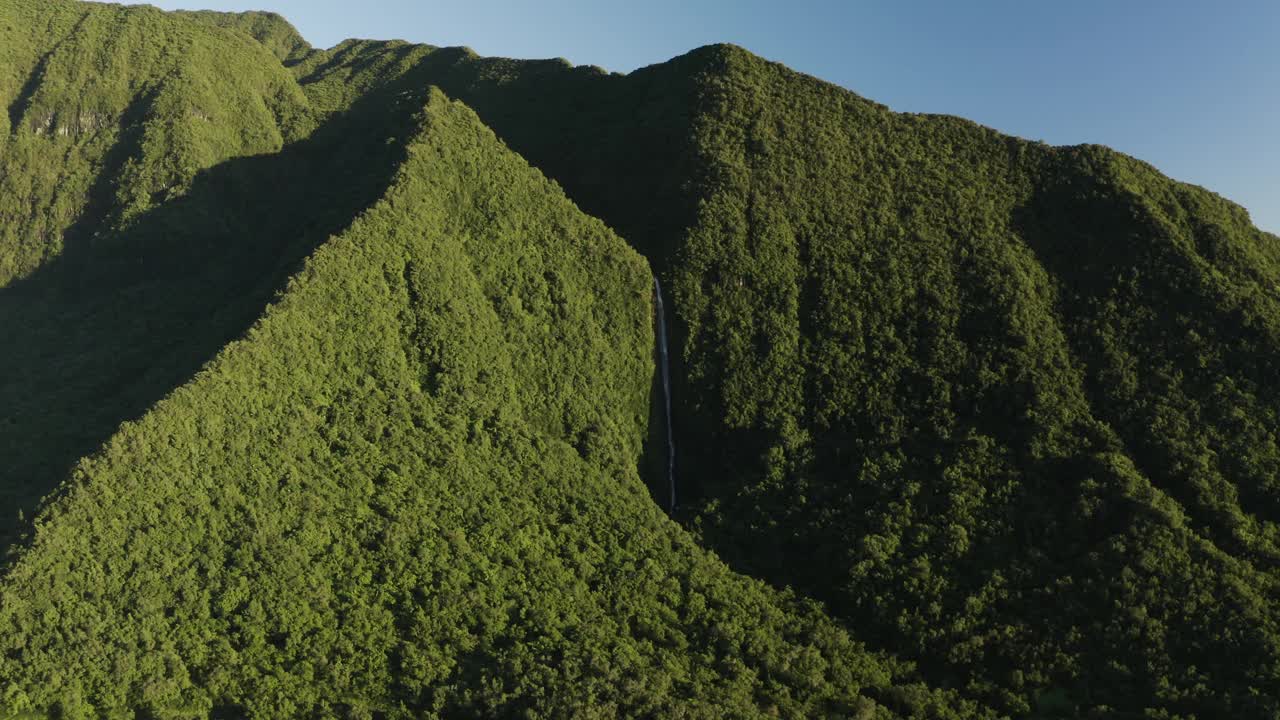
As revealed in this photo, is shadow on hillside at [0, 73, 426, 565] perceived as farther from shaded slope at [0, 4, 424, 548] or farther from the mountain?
the mountain

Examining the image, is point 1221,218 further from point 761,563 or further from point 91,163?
point 91,163

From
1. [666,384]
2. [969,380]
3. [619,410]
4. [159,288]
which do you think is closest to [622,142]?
[666,384]

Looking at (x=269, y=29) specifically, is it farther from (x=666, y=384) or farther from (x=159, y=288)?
(x=666, y=384)

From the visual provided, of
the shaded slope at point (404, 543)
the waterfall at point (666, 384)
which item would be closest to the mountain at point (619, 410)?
the shaded slope at point (404, 543)

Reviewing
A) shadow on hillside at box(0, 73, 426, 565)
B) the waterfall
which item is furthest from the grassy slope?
shadow on hillside at box(0, 73, 426, 565)

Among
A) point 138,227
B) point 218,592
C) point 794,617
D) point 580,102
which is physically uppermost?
point 580,102

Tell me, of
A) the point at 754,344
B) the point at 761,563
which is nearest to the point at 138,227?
Result: the point at 754,344

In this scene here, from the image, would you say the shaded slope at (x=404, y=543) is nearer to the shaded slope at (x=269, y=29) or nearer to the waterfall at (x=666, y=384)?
the waterfall at (x=666, y=384)
